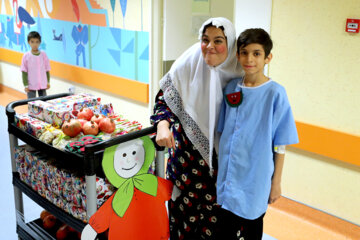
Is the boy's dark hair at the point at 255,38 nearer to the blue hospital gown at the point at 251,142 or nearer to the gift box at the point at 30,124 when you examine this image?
the blue hospital gown at the point at 251,142

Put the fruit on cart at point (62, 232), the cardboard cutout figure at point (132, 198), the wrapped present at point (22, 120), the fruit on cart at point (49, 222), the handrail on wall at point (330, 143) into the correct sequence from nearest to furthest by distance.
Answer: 1. the cardboard cutout figure at point (132, 198)
2. the wrapped present at point (22, 120)
3. the fruit on cart at point (62, 232)
4. the fruit on cart at point (49, 222)
5. the handrail on wall at point (330, 143)

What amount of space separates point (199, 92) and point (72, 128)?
27.8 inches

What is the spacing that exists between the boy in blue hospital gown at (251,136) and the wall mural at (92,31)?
288 centimetres

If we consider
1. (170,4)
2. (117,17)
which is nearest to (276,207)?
(170,4)

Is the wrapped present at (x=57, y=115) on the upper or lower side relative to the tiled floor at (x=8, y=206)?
upper

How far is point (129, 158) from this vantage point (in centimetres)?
184

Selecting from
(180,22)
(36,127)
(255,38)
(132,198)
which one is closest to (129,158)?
(132,198)

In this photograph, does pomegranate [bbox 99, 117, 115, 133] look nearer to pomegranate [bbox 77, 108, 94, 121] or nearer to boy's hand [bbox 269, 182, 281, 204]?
pomegranate [bbox 77, 108, 94, 121]

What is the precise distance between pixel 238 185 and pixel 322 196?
5.83ft

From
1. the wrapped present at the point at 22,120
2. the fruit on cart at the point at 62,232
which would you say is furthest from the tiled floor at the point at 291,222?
the wrapped present at the point at 22,120

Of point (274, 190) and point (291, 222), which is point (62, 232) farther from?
point (291, 222)

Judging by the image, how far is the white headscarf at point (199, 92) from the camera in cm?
166

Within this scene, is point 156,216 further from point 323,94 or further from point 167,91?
point 323,94

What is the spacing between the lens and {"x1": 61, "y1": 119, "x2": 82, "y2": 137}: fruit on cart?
1.89 meters
